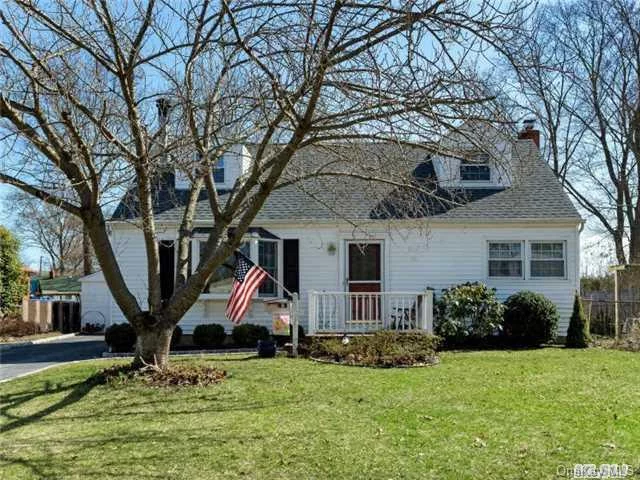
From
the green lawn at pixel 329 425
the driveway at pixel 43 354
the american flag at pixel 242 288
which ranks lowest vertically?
the driveway at pixel 43 354

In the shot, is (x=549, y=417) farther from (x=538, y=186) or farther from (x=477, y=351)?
(x=538, y=186)

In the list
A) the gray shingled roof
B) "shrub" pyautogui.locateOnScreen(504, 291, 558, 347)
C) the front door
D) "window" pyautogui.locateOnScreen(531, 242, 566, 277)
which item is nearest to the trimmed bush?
"shrub" pyautogui.locateOnScreen(504, 291, 558, 347)

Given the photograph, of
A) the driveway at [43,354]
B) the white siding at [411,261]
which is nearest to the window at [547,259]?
the white siding at [411,261]

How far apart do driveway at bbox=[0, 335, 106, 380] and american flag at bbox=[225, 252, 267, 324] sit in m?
3.88

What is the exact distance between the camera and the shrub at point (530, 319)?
45.0ft

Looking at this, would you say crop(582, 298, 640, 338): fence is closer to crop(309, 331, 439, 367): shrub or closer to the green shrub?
crop(309, 331, 439, 367): shrub

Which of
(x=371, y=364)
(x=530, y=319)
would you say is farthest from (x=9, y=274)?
(x=530, y=319)

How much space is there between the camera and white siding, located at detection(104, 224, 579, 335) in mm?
14812

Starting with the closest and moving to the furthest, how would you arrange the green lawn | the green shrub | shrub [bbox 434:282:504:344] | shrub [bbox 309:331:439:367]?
the green lawn
shrub [bbox 309:331:439:367]
shrub [bbox 434:282:504:344]
the green shrub

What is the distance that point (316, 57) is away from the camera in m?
6.35

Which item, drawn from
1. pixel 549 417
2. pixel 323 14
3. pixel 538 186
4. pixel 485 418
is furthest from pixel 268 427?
pixel 538 186

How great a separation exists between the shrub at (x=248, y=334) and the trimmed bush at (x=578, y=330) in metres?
7.04

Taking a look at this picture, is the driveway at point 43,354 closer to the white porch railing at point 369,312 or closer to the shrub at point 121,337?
the shrub at point 121,337

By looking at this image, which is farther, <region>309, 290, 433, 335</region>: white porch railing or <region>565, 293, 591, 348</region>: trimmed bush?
<region>565, 293, 591, 348</region>: trimmed bush
